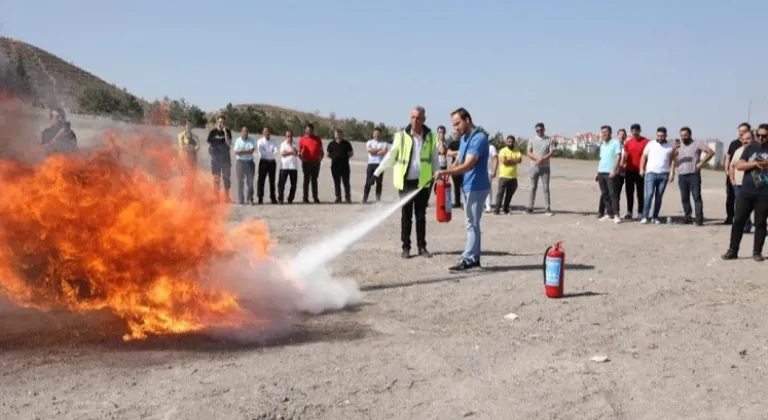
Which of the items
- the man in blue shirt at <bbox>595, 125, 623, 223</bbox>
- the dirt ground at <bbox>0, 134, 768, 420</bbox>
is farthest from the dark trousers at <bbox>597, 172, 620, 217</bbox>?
the dirt ground at <bbox>0, 134, 768, 420</bbox>

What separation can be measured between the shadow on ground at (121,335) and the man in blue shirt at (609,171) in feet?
35.9

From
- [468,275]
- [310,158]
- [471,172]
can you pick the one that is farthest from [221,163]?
[468,275]

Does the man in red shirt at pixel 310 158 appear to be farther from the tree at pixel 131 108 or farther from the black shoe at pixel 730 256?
the tree at pixel 131 108

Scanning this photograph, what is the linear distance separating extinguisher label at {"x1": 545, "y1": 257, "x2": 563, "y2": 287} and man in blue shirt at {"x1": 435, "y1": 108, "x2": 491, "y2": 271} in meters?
1.75

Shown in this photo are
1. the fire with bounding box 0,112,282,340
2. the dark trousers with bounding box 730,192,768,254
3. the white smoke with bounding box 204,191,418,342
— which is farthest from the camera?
the dark trousers with bounding box 730,192,768,254

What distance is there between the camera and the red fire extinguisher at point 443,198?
10258 mm

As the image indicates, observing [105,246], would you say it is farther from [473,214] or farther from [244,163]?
[244,163]

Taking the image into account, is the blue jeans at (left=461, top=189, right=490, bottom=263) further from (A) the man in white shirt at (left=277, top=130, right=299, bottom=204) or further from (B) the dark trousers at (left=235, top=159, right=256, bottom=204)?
(A) the man in white shirt at (left=277, top=130, right=299, bottom=204)

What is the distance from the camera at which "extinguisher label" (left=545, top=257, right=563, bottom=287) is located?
331 inches

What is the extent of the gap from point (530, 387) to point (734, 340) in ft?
8.16

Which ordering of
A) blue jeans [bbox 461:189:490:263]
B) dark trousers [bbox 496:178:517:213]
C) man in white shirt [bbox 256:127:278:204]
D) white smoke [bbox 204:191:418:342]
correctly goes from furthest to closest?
1. man in white shirt [bbox 256:127:278:204]
2. dark trousers [bbox 496:178:517:213]
3. blue jeans [bbox 461:189:490:263]
4. white smoke [bbox 204:191:418:342]

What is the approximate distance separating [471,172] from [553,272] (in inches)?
84.0

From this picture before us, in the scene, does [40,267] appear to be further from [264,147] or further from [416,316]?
[264,147]

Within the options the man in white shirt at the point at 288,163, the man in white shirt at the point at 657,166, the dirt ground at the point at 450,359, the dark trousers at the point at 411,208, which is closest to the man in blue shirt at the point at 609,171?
the man in white shirt at the point at 657,166
